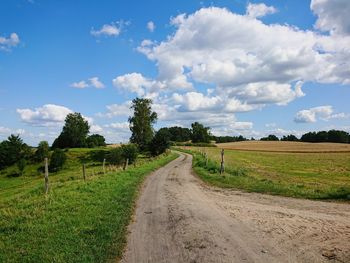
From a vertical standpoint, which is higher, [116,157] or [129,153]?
[129,153]

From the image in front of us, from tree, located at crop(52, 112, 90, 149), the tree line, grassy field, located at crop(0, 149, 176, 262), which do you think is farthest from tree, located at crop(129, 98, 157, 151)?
grassy field, located at crop(0, 149, 176, 262)

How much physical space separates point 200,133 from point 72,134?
74.9 meters

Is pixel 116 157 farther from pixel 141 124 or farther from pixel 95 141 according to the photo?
pixel 95 141

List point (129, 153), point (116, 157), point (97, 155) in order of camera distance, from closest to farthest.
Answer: point (129, 153), point (116, 157), point (97, 155)

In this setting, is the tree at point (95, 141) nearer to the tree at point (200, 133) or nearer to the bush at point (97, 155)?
the bush at point (97, 155)

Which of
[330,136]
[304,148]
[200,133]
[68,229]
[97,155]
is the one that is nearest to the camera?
[68,229]

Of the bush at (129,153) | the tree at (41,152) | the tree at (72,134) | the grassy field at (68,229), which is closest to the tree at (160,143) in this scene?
the bush at (129,153)

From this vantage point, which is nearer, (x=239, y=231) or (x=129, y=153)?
(x=239, y=231)

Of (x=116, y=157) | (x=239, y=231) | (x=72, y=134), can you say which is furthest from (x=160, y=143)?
(x=239, y=231)

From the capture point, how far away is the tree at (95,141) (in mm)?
132625

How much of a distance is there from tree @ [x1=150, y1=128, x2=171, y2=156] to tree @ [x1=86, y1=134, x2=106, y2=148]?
5688cm

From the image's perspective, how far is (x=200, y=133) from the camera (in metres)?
182

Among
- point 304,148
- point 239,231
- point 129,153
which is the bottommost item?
point 239,231

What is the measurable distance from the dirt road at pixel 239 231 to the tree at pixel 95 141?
4704 inches
